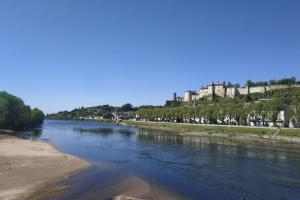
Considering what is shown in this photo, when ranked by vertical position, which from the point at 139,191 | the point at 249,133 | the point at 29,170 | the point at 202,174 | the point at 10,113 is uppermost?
the point at 10,113

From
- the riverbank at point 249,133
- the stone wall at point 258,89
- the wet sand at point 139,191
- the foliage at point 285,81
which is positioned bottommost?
the wet sand at point 139,191

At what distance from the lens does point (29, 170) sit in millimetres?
36031

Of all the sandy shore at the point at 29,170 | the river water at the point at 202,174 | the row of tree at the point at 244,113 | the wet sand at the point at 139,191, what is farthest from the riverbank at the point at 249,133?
the wet sand at the point at 139,191

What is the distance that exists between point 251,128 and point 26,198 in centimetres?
7497

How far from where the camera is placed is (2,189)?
27578 mm

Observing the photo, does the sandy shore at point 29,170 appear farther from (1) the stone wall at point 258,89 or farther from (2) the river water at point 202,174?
(1) the stone wall at point 258,89

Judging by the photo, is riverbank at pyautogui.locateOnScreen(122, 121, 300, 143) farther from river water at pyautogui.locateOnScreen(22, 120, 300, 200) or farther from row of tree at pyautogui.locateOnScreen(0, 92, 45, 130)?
row of tree at pyautogui.locateOnScreen(0, 92, 45, 130)

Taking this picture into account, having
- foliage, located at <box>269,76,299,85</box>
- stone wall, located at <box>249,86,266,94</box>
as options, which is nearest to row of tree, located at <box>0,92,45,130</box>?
stone wall, located at <box>249,86,266,94</box>

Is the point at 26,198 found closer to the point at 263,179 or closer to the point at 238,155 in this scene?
the point at 263,179

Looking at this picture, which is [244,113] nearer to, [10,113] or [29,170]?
[10,113]

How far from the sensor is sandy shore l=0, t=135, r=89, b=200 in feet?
92.2

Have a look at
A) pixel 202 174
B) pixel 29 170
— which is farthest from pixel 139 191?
pixel 29 170

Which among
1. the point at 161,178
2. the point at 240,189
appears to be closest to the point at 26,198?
the point at 161,178

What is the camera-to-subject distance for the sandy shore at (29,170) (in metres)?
28.1
